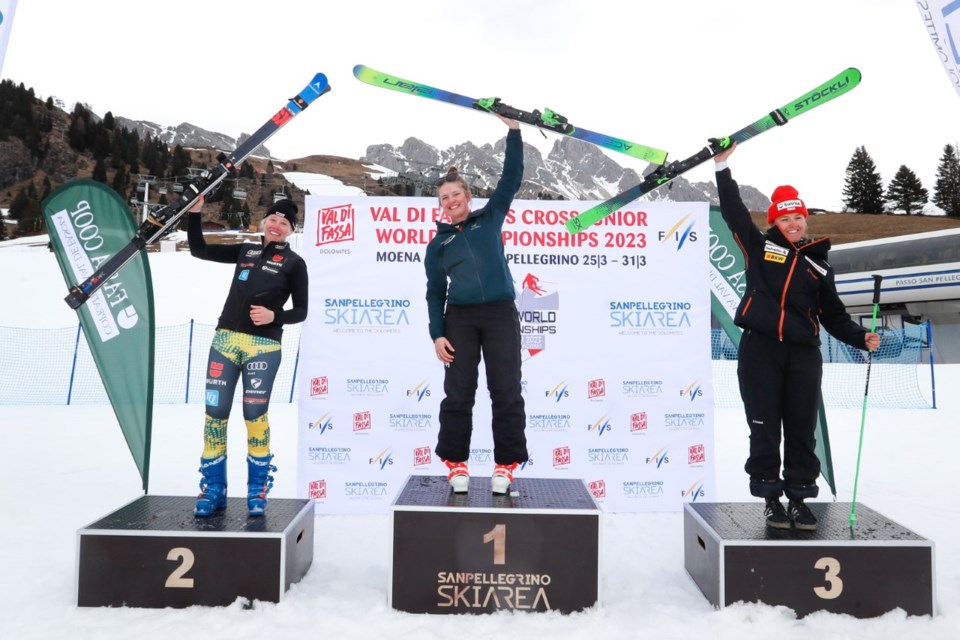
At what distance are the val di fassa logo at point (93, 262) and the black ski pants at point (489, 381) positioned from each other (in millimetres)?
2200

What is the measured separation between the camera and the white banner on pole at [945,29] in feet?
8.87

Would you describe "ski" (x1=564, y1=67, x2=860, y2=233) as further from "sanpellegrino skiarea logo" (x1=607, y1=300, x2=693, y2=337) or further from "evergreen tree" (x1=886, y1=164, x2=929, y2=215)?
"evergreen tree" (x1=886, y1=164, x2=929, y2=215)

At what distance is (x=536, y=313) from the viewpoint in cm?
437

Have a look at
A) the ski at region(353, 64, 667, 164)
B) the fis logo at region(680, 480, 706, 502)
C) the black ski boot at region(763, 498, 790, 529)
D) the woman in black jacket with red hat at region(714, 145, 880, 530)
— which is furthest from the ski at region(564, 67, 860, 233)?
the fis logo at region(680, 480, 706, 502)

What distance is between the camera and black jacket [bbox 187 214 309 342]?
9.34ft

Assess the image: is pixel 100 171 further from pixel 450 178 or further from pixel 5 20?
pixel 450 178

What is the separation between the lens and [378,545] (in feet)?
11.3

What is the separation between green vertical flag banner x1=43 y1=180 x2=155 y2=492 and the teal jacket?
1829 millimetres

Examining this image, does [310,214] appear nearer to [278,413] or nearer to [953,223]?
[278,413]

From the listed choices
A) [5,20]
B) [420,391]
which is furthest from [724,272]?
[5,20]

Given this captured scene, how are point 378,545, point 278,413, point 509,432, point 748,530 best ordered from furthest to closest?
point 278,413
point 378,545
point 509,432
point 748,530

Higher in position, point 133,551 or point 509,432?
point 509,432

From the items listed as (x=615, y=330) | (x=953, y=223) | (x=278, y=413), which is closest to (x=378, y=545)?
(x=615, y=330)

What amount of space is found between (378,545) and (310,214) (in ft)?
7.74
